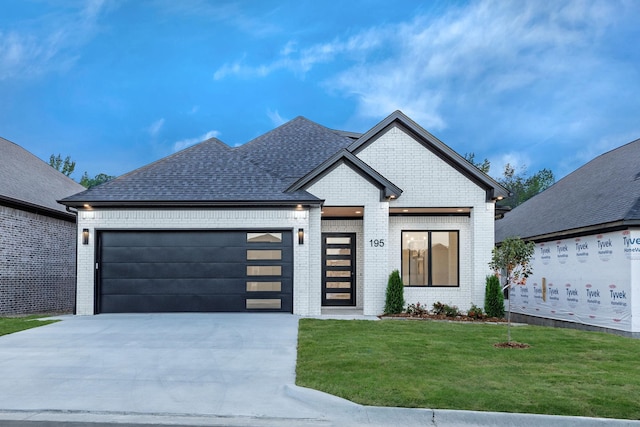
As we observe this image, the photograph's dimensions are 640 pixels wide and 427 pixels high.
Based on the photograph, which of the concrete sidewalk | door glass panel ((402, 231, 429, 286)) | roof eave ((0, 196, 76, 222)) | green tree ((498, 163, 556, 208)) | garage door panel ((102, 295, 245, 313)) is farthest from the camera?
green tree ((498, 163, 556, 208))

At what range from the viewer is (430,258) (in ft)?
52.9

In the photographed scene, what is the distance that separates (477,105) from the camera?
148 m

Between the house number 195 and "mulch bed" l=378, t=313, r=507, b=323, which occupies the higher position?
the house number 195

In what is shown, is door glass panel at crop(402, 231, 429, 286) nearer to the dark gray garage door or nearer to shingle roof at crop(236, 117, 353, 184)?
the dark gray garage door

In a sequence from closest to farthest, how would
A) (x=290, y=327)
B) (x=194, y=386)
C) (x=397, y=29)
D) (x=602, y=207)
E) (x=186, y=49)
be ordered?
(x=194, y=386) < (x=290, y=327) < (x=602, y=207) < (x=397, y=29) < (x=186, y=49)

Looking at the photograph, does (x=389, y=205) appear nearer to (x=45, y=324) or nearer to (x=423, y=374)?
(x=423, y=374)

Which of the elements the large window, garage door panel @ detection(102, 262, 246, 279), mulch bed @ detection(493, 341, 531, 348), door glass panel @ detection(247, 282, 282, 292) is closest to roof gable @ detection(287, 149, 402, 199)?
the large window

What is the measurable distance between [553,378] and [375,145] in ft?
33.0

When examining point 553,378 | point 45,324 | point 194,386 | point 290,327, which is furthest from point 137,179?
point 553,378

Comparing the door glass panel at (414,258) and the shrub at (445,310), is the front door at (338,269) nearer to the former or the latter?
the door glass panel at (414,258)

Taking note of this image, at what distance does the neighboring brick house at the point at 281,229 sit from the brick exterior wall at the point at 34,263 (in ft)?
13.6

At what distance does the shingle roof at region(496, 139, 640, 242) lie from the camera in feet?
46.2

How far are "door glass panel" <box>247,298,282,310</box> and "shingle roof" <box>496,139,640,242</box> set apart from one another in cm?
976

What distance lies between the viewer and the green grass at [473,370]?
19.1ft
